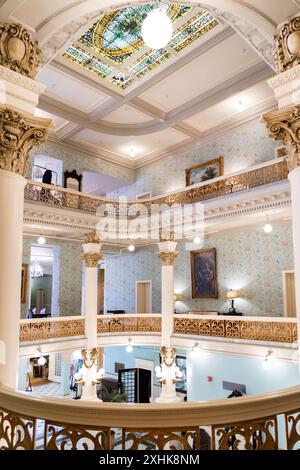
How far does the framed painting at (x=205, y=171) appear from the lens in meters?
13.2

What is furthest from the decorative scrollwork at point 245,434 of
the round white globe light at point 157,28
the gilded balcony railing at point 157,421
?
the round white globe light at point 157,28

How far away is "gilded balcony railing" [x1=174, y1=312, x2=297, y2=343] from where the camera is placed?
9220mm

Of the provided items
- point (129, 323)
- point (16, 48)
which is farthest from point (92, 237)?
point (16, 48)

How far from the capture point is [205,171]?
13.7 m

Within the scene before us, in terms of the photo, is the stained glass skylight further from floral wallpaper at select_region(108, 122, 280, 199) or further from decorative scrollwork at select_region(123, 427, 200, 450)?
decorative scrollwork at select_region(123, 427, 200, 450)

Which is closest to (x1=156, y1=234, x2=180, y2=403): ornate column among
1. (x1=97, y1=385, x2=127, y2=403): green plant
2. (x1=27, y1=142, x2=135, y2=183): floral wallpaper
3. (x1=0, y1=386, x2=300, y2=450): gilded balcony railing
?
(x1=97, y1=385, x2=127, y2=403): green plant

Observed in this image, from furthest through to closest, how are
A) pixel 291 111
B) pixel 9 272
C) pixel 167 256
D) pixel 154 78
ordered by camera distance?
pixel 167 256
pixel 154 78
pixel 291 111
pixel 9 272

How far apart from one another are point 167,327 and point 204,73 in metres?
8.12

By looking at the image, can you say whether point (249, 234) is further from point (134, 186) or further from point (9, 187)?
point (9, 187)

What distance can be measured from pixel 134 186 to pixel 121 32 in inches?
325

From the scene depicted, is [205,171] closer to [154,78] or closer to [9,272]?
[154,78]

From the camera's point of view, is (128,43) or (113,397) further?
(113,397)

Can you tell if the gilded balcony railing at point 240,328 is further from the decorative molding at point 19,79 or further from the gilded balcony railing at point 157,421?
the decorative molding at point 19,79
